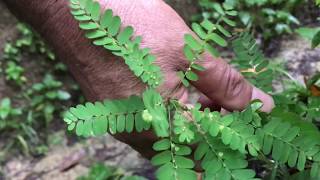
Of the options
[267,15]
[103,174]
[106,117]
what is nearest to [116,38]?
[106,117]

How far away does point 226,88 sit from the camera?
5.33 feet

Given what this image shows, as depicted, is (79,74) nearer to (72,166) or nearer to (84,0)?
(84,0)

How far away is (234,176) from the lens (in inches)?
47.8

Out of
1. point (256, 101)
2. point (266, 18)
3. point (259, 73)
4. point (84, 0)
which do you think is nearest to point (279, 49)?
point (266, 18)

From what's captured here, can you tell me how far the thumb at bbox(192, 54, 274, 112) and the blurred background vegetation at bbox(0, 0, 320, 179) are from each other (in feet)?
2.64

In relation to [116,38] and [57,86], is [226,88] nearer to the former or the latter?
[116,38]

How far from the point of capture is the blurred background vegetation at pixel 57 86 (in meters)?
2.58

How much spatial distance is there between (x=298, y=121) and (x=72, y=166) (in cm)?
148

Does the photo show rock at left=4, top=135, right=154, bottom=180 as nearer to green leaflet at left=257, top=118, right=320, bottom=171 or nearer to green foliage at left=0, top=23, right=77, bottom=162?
green foliage at left=0, top=23, right=77, bottom=162

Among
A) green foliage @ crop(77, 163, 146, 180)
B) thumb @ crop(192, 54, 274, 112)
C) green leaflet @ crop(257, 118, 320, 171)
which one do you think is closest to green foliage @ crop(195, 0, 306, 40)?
green foliage @ crop(77, 163, 146, 180)

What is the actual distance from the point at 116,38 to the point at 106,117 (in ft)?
0.77

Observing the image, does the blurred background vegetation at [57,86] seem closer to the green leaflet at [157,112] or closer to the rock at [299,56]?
Answer: the rock at [299,56]

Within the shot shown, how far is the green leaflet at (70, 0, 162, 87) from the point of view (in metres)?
1.29

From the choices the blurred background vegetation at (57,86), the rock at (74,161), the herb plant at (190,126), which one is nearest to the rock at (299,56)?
the blurred background vegetation at (57,86)
